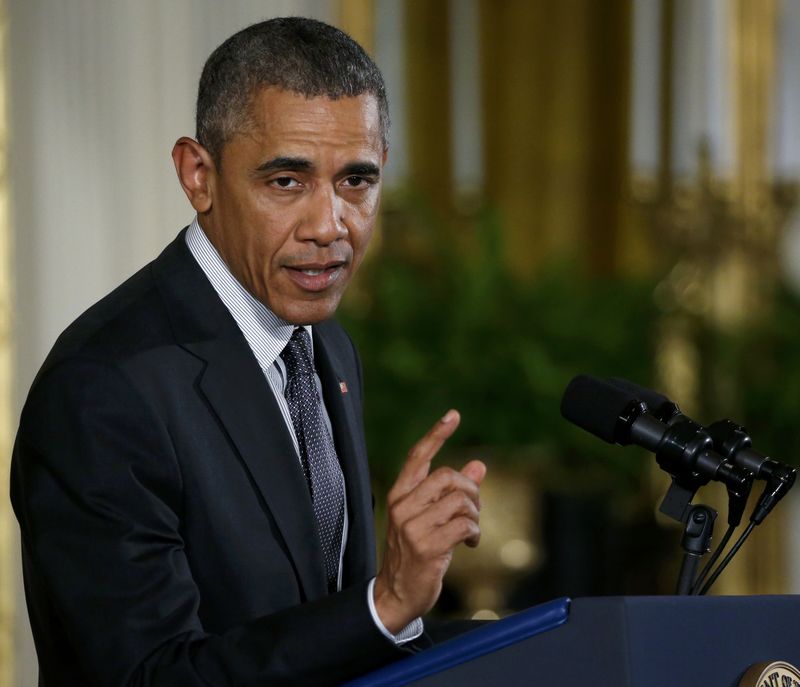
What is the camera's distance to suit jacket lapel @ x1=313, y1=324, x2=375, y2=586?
2.06 metres

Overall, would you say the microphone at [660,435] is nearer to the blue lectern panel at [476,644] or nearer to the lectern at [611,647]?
the lectern at [611,647]

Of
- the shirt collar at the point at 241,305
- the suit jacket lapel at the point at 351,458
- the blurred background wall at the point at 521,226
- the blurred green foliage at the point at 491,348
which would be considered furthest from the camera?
the blurred green foliage at the point at 491,348

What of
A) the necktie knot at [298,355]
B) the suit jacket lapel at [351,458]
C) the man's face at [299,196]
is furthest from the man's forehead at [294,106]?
the suit jacket lapel at [351,458]

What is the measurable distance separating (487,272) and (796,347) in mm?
1468

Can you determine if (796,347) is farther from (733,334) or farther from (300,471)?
(300,471)

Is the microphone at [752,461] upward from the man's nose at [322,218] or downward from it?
downward

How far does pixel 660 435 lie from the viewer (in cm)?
173

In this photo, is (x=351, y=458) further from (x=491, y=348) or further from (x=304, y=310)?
(x=491, y=348)

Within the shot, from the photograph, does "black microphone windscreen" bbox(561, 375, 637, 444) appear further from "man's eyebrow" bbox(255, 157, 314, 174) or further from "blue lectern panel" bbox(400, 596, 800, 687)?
"man's eyebrow" bbox(255, 157, 314, 174)

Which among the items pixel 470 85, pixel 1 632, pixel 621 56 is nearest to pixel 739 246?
pixel 621 56

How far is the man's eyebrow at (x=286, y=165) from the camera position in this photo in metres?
1.80

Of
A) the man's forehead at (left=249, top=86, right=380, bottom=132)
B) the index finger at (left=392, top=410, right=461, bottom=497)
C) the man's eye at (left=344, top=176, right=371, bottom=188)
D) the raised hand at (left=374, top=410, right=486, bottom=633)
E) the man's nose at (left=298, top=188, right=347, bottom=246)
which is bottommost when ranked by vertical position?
the raised hand at (left=374, top=410, right=486, bottom=633)

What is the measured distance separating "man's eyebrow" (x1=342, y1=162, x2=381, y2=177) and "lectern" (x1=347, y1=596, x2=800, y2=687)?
0.64 m

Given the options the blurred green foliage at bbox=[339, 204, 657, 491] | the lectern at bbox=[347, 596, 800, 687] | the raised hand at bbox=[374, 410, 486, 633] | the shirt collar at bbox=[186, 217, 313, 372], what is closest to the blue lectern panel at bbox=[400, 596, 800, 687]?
the lectern at bbox=[347, 596, 800, 687]
